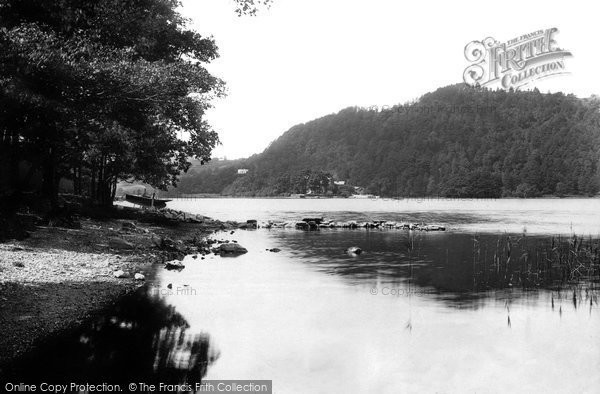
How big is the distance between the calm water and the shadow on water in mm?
35

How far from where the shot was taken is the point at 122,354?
10.7m

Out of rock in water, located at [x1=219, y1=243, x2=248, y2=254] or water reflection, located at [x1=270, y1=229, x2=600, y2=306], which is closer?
water reflection, located at [x1=270, y1=229, x2=600, y2=306]

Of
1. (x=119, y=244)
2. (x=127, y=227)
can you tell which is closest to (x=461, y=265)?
(x=119, y=244)

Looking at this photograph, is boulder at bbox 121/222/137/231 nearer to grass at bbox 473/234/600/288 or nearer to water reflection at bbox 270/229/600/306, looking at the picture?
water reflection at bbox 270/229/600/306

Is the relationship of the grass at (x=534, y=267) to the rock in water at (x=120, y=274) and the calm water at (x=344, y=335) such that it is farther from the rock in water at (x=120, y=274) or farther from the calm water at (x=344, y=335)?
the rock in water at (x=120, y=274)

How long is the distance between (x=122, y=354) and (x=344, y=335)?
560 centimetres

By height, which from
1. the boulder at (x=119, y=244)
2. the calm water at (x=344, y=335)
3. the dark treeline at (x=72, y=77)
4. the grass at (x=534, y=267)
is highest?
the dark treeline at (x=72, y=77)

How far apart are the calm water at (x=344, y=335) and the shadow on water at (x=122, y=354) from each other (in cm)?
4

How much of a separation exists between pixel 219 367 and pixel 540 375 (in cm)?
691

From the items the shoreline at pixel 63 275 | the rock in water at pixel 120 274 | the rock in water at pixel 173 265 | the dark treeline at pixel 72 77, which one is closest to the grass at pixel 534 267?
the rock in water at pixel 173 265

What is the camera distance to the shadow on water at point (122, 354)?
934cm

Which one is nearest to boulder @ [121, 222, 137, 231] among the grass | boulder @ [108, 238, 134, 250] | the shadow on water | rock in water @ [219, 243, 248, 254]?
boulder @ [108, 238, 134, 250]

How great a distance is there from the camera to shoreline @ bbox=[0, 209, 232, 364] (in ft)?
37.3

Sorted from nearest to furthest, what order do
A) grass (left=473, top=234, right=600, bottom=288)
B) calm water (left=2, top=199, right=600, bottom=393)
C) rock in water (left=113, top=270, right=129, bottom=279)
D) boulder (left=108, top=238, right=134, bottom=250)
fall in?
1. calm water (left=2, top=199, right=600, bottom=393)
2. rock in water (left=113, top=270, right=129, bottom=279)
3. grass (left=473, top=234, right=600, bottom=288)
4. boulder (left=108, top=238, right=134, bottom=250)
